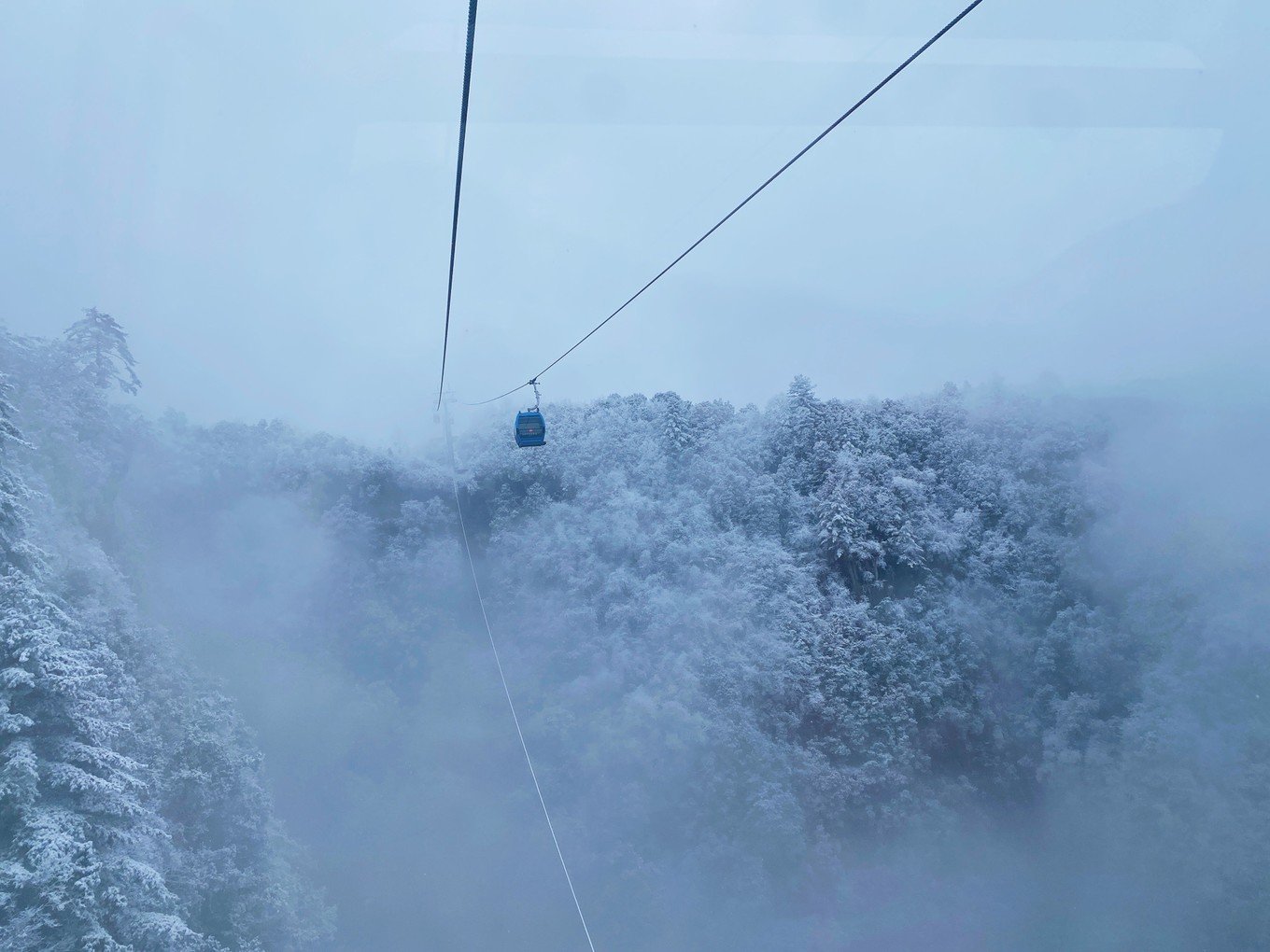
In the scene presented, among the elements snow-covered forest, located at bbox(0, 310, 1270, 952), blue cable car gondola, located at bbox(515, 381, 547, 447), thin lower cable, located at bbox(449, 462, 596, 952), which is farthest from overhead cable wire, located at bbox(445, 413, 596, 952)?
blue cable car gondola, located at bbox(515, 381, 547, 447)

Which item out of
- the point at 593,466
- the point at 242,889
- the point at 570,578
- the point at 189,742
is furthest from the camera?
the point at 593,466

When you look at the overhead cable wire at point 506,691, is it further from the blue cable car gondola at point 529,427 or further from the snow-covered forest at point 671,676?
the blue cable car gondola at point 529,427

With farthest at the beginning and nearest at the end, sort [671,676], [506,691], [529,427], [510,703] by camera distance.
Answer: [506,691]
[510,703]
[671,676]
[529,427]

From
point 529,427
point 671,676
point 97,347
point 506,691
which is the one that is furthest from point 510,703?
point 97,347

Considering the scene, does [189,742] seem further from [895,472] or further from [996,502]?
[996,502]

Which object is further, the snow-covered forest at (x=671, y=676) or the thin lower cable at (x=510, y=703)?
the thin lower cable at (x=510, y=703)

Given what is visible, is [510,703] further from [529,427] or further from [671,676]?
[529,427]

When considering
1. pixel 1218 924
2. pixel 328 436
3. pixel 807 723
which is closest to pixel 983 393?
pixel 807 723

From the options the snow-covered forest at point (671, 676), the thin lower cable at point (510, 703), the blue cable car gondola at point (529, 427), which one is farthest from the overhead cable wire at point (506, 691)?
the blue cable car gondola at point (529, 427)
